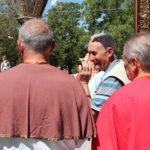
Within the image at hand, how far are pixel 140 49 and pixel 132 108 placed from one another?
1.23 ft

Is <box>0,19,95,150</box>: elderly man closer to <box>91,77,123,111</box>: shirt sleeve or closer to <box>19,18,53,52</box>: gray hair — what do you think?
<box>19,18,53,52</box>: gray hair

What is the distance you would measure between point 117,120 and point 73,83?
0.45 metres

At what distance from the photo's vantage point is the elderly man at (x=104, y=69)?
4.25 m

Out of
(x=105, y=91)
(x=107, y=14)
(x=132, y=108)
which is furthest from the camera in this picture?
(x=107, y=14)

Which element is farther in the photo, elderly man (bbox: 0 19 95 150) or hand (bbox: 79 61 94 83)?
hand (bbox: 79 61 94 83)

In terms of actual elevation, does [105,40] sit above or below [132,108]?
above

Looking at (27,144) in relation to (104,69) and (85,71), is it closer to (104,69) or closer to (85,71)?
(85,71)

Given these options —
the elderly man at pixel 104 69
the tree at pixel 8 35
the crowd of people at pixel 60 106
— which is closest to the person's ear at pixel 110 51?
the elderly man at pixel 104 69

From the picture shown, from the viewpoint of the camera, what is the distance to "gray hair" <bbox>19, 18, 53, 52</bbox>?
3.75 m

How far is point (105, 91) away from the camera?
4.27 metres

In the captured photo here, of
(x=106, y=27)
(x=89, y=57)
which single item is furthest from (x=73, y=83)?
(x=106, y=27)

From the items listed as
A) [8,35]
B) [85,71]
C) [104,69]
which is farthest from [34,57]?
[8,35]

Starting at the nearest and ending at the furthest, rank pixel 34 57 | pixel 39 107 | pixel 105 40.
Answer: pixel 39 107, pixel 34 57, pixel 105 40

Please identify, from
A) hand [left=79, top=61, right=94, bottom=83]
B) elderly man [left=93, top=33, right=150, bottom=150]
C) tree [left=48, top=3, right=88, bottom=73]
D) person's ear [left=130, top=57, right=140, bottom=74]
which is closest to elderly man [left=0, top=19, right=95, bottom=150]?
elderly man [left=93, top=33, right=150, bottom=150]
